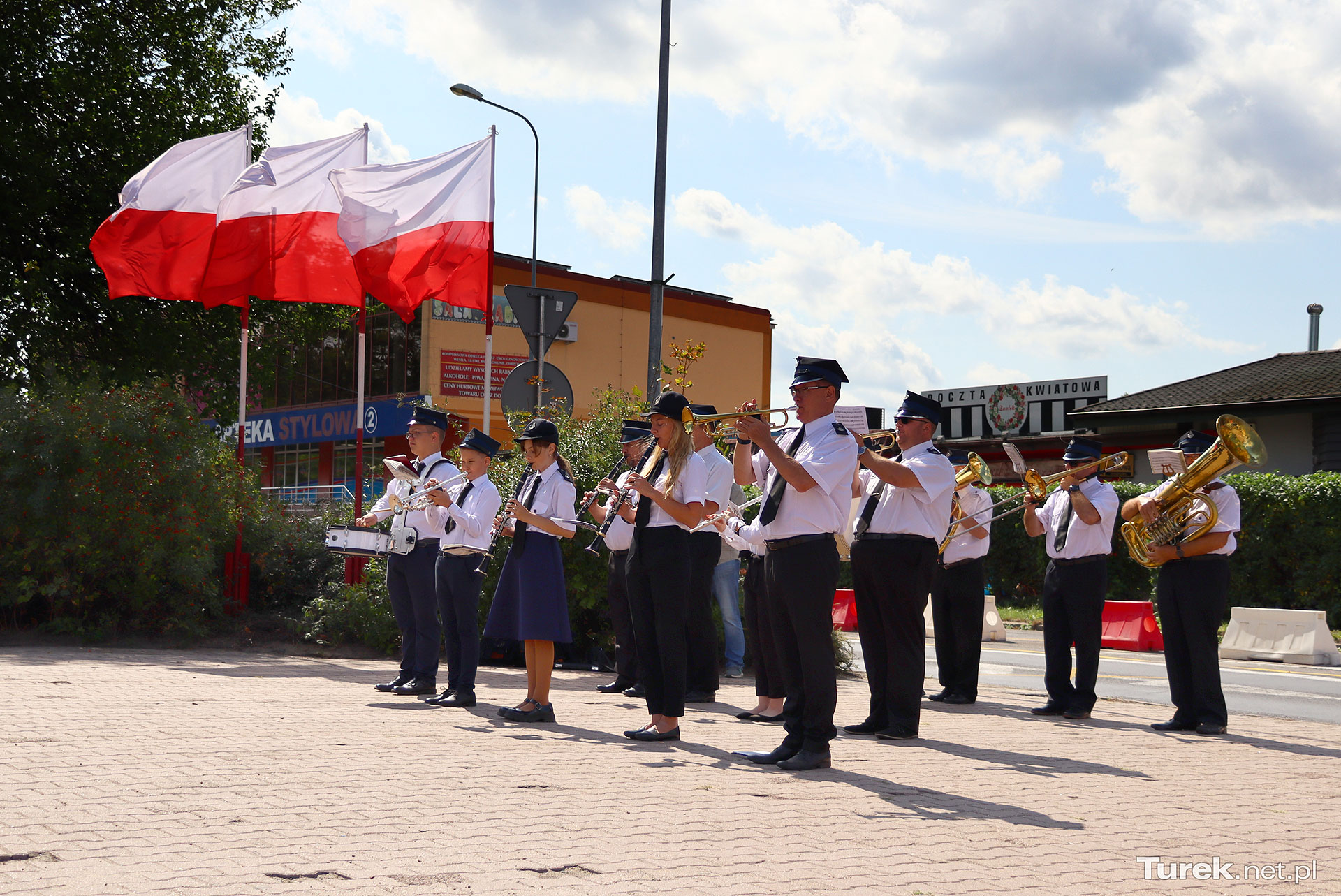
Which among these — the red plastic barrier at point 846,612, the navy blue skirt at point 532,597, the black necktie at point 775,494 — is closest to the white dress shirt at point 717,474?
the navy blue skirt at point 532,597

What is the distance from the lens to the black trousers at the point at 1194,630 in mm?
8711

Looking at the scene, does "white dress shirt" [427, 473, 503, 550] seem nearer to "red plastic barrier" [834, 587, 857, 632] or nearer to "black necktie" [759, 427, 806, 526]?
"black necktie" [759, 427, 806, 526]

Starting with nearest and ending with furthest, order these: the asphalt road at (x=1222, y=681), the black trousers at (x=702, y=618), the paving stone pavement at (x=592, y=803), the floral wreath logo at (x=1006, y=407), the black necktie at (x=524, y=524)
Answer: the paving stone pavement at (x=592, y=803), the black necktie at (x=524, y=524), the black trousers at (x=702, y=618), the asphalt road at (x=1222, y=681), the floral wreath logo at (x=1006, y=407)

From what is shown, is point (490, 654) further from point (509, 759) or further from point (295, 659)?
point (509, 759)

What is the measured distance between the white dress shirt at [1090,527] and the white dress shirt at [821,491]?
359 centimetres

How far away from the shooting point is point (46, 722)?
723 cm

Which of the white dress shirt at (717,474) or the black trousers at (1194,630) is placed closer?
the white dress shirt at (717,474)

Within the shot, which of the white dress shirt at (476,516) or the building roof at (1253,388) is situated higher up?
the building roof at (1253,388)

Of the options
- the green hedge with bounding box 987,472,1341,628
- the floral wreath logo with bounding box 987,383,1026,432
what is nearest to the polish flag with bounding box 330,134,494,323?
the green hedge with bounding box 987,472,1341,628

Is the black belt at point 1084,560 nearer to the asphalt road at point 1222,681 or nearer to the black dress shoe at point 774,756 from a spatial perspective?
the asphalt road at point 1222,681

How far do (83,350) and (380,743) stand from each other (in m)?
15.5

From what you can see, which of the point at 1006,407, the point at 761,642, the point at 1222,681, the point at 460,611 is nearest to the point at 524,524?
the point at 460,611

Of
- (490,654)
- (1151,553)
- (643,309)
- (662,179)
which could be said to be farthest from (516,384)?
(643,309)

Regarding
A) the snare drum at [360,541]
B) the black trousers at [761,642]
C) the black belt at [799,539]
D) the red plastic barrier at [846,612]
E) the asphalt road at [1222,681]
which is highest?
the black belt at [799,539]
